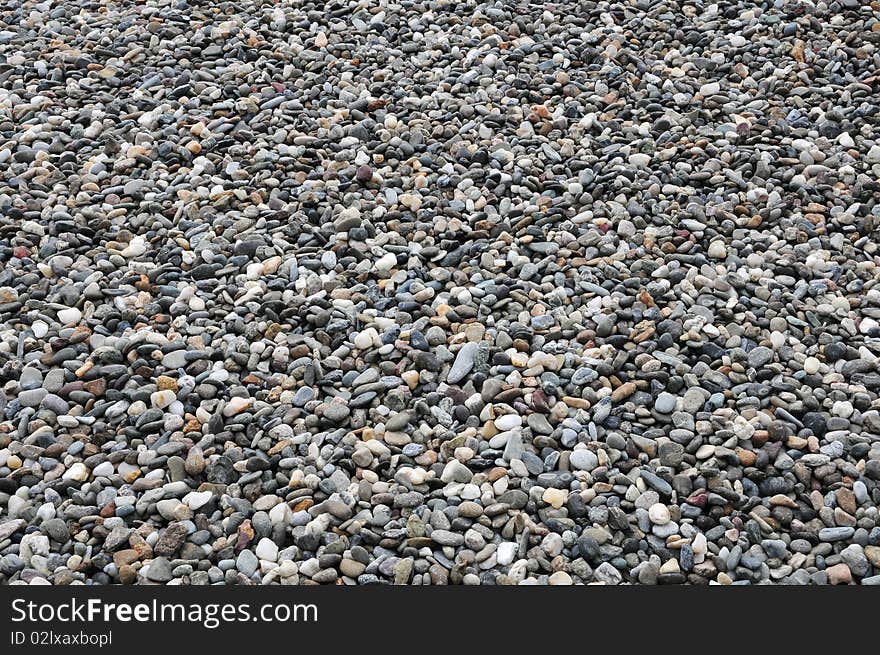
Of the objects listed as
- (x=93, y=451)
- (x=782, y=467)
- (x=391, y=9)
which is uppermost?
(x=391, y=9)

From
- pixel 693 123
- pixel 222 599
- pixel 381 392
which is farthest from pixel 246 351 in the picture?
pixel 693 123

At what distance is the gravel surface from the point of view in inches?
101

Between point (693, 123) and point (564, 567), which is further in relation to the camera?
point (693, 123)

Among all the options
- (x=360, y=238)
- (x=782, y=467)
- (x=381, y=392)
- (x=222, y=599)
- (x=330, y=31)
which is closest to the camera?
(x=222, y=599)

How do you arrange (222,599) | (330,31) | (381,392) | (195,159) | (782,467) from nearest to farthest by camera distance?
(222,599) < (782,467) < (381,392) < (195,159) < (330,31)

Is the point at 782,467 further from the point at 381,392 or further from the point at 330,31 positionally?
the point at 330,31

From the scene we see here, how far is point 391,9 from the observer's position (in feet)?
15.4

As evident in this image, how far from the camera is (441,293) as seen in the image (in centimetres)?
327

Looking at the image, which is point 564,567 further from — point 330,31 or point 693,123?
point 330,31

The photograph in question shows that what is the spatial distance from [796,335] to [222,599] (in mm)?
1949

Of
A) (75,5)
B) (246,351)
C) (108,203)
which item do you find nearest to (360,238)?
(246,351)

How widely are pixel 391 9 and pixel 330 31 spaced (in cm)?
33

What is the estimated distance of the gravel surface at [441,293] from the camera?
101 inches

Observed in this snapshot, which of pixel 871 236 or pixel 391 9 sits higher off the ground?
pixel 391 9
